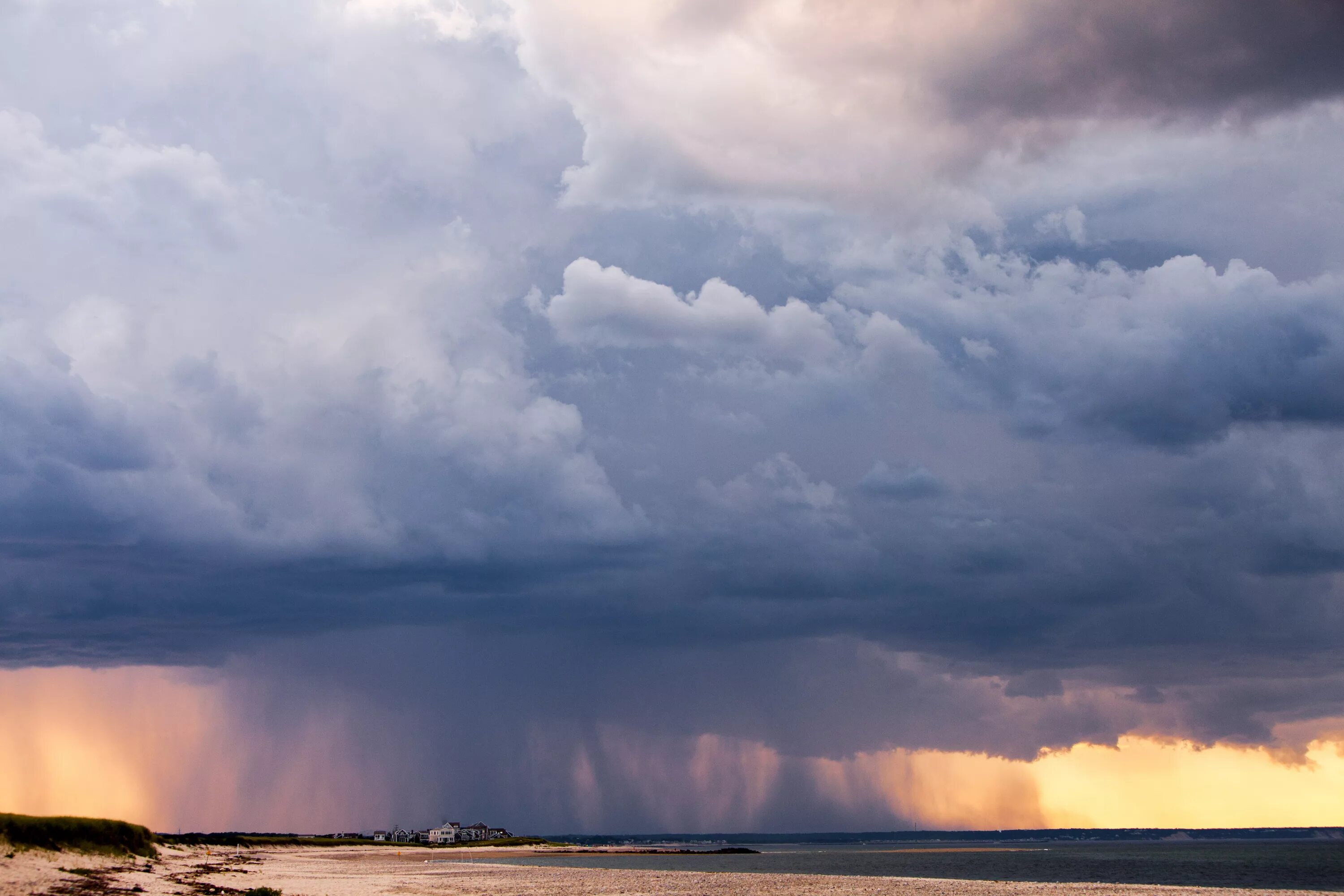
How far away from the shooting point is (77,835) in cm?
10238

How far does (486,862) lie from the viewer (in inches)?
6855

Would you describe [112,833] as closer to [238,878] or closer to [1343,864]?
[238,878]

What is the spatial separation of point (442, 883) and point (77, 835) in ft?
118

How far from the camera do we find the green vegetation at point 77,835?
90.4 meters

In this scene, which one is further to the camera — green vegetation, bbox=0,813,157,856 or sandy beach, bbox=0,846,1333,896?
green vegetation, bbox=0,813,157,856

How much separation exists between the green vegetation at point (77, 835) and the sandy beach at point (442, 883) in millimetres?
2353

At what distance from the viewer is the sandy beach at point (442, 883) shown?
75.6m

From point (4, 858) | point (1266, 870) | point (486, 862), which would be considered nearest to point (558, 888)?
point (4, 858)

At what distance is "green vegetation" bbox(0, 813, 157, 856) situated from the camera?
9038 centimetres

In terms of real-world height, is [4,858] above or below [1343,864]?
above

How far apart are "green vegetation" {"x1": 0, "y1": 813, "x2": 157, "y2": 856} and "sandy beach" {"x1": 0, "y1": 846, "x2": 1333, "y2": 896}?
2.35m

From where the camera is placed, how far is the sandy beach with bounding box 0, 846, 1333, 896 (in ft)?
248

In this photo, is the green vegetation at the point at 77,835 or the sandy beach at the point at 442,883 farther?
the green vegetation at the point at 77,835

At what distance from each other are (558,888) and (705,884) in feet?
55.7
